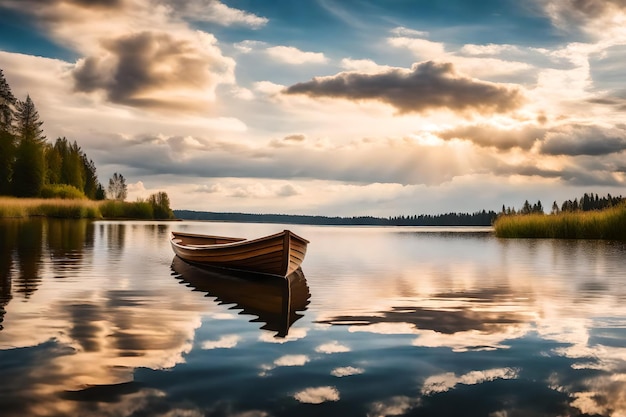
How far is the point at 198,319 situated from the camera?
1216 cm

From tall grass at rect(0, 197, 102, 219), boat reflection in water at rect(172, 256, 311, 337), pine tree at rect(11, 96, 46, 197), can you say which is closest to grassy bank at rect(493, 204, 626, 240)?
boat reflection in water at rect(172, 256, 311, 337)

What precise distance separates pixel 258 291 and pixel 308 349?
8.14 meters

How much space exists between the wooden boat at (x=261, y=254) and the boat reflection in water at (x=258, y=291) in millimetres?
331

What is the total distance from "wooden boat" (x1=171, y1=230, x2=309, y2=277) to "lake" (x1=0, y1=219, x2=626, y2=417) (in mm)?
1532

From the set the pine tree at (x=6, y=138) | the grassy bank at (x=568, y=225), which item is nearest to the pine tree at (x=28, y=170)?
the pine tree at (x=6, y=138)

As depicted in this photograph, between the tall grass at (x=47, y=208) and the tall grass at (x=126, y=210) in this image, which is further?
the tall grass at (x=126, y=210)

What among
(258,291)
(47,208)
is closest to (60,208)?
(47,208)

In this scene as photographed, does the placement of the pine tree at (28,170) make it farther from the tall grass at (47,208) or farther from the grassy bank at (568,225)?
the grassy bank at (568,225)

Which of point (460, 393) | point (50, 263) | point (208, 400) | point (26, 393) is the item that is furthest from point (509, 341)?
point (50, 263)

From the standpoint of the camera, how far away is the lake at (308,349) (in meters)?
6.72

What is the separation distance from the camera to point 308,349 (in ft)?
30.9

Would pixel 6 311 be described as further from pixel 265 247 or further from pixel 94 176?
pixel 94 176

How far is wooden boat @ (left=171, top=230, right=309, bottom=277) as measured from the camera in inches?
796

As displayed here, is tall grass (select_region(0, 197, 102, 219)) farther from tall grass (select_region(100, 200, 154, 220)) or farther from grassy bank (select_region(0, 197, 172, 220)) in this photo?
tall grass (select_region(100, 200, 154, 220))
